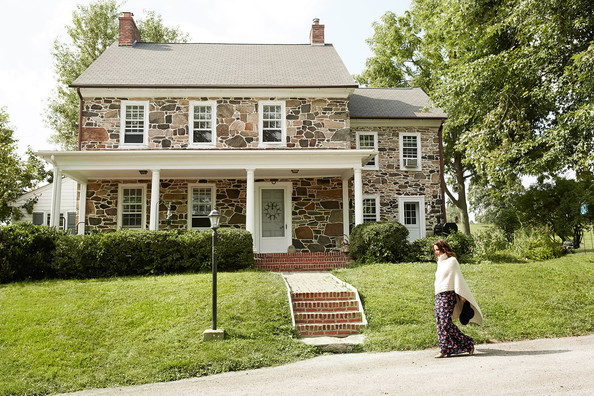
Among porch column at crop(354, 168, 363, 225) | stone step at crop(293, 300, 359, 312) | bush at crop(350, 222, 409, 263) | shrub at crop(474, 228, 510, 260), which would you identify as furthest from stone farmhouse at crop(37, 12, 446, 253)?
stone step at crop(293, 300, 359, 312)

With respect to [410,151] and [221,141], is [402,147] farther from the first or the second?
[221,141]

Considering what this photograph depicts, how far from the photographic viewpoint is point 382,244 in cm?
1348

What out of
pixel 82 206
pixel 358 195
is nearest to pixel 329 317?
pixel 358 195

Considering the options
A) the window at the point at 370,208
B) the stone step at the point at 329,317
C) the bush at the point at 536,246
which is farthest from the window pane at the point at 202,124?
the bush at the point at 536,246

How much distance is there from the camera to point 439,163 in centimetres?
1855

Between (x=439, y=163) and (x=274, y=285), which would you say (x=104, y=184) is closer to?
(x=274, y=285)

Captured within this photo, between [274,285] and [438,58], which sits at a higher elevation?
[438,58]

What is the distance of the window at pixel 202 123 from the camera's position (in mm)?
16547

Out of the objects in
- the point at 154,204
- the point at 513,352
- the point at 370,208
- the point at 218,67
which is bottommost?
the point at 513,352

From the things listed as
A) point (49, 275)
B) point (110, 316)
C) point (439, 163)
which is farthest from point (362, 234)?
point (49, 275)

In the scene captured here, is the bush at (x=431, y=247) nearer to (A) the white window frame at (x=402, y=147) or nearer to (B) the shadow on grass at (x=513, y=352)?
(A) the white window frame at (x=402, y=147)

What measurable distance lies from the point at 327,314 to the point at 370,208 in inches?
400

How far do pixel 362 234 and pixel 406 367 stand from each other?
7.76 m

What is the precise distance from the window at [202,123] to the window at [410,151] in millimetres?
7486
